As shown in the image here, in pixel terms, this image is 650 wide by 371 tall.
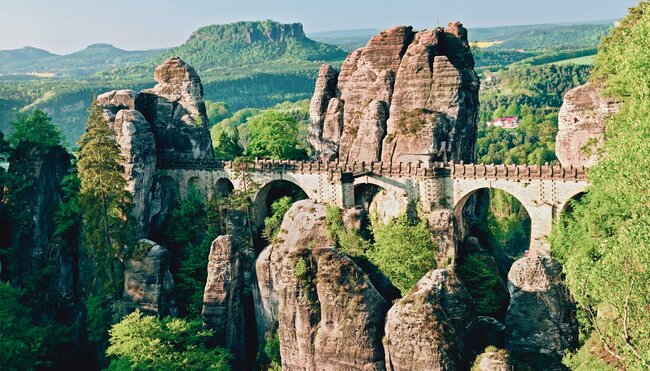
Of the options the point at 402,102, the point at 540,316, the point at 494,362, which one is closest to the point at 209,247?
the point at 402,102

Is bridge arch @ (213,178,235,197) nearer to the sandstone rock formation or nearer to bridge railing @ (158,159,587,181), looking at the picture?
bridge railing @ (158,159,587,181)

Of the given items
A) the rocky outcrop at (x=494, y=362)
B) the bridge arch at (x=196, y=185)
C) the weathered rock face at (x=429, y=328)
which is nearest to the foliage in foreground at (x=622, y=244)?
the rocky outcrop at (x=494, y=362)

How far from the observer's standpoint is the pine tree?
159ft

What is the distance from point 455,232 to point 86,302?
79.2 ft

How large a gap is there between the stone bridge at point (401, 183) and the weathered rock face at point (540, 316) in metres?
15.6

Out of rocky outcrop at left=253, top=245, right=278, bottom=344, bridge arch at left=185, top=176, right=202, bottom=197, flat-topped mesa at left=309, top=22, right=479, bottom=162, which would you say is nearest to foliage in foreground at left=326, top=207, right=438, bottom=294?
rocky outcrop at left=253, top=245, right=278, bottom=344

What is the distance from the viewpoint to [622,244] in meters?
25.3

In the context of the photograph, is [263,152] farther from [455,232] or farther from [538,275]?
[538,275]

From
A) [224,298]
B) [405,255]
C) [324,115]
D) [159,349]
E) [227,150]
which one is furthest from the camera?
[227,150]

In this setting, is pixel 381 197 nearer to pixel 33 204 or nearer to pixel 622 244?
pixel 33 204

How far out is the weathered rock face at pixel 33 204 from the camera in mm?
52000

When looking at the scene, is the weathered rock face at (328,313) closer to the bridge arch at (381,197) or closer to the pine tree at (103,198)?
the bridge arch at (381,197)

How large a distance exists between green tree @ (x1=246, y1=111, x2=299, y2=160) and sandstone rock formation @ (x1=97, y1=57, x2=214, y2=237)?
390 cm

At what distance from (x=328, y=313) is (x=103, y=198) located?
2456cm
